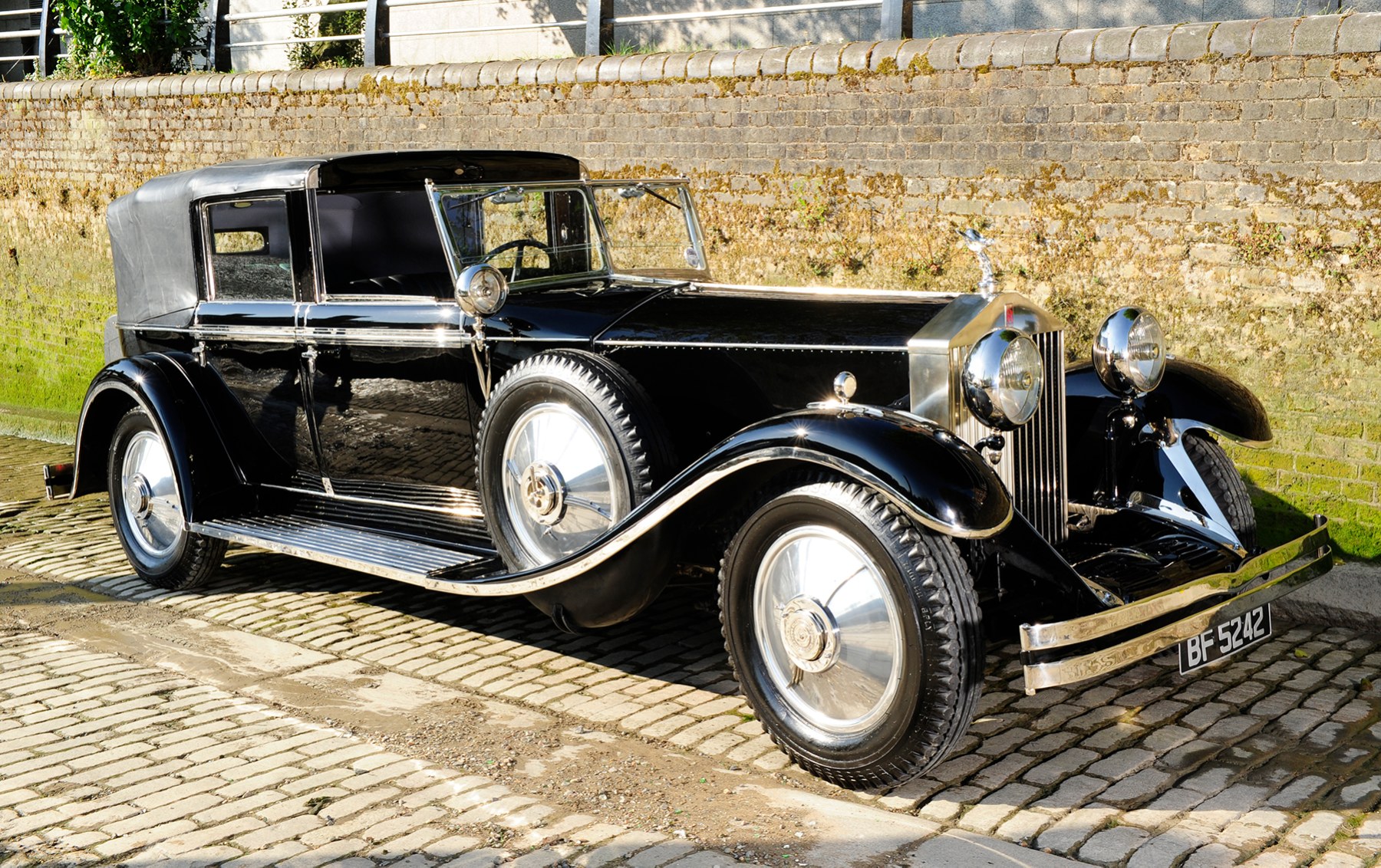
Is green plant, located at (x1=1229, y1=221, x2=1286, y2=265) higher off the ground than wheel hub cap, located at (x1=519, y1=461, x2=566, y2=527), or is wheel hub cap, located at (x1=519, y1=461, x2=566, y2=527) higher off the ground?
green plant, located at (x1=1229, y1=221, x2=1286, y2=265)

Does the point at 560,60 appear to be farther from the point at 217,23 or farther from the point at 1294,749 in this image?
the point at 1294,749

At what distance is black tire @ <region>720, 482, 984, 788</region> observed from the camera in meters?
3.51

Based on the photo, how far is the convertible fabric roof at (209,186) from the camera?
545 centimetres

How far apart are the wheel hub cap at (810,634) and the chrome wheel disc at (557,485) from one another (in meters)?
0.87

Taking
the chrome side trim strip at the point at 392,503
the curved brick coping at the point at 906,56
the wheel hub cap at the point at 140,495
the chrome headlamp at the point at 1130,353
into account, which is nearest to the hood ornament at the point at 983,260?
the chrome headlamp at the point at 1130,353

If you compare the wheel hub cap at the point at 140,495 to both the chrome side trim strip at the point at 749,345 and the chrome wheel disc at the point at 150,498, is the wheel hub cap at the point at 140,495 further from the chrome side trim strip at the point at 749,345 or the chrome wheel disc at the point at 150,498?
the chrome side trim strip at the point at 749,345

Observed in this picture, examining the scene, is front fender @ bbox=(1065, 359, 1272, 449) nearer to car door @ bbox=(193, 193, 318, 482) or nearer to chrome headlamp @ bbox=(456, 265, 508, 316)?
chrome headlamp @ bbox=(456, 265, 508, 316)

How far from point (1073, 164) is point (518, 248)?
2.86 meters

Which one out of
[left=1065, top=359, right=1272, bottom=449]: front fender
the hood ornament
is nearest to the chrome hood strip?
the hood ornament

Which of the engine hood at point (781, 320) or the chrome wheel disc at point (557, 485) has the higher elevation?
the engine hood at point (781, 320)

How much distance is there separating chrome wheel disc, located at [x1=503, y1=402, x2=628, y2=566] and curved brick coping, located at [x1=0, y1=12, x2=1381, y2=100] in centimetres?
335

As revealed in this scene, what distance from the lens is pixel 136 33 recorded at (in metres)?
12.1

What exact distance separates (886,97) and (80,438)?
14.8ft

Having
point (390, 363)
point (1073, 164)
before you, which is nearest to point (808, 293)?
point (390, 363)
